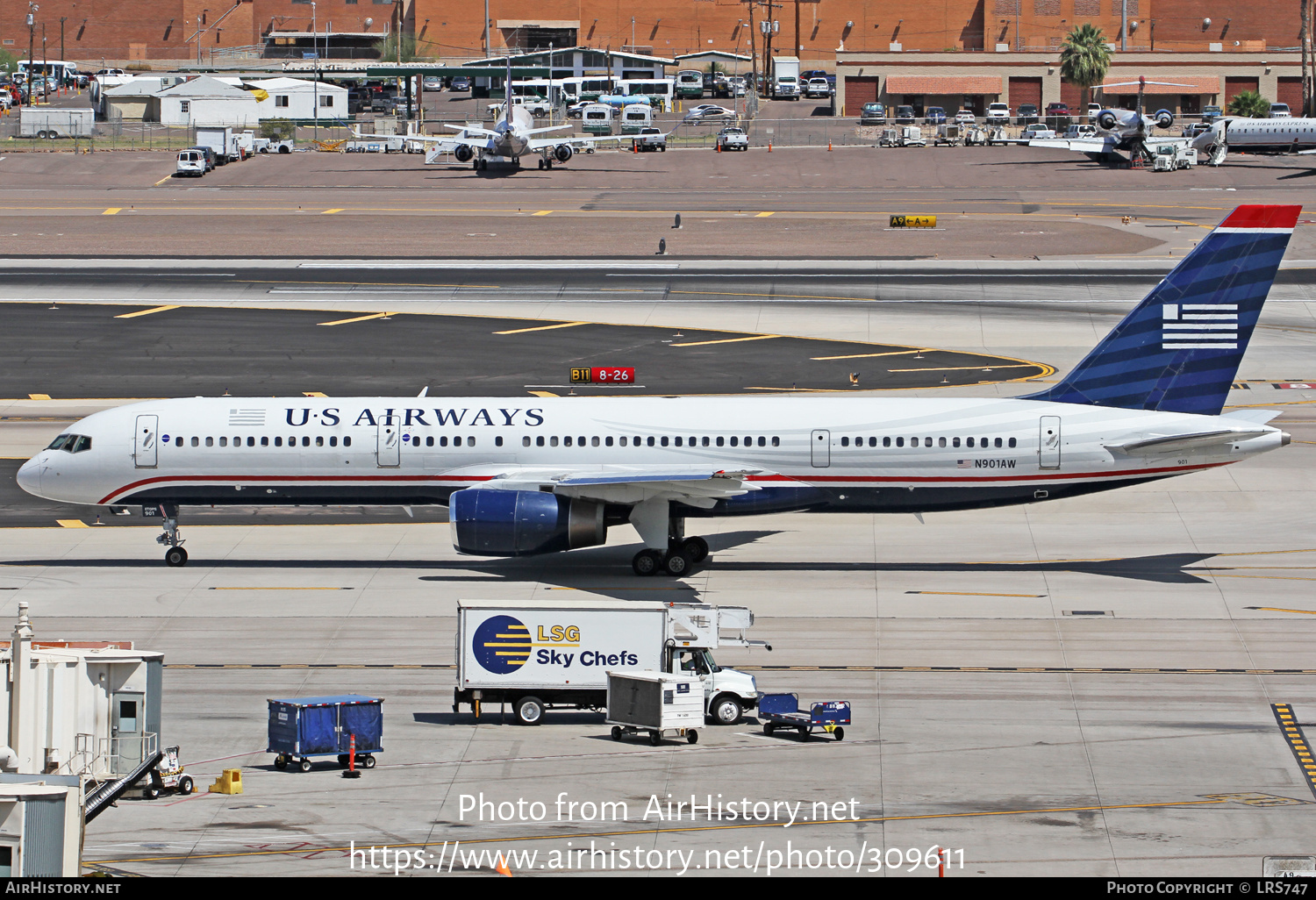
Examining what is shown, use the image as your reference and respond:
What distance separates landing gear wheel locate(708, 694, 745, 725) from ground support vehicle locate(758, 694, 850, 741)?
2.59 ft

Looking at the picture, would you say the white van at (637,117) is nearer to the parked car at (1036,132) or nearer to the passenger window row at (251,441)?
the parked car at (1036,132)

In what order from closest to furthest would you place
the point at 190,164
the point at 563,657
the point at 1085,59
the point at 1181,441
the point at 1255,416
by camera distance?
the point at 563,657, the point at 1181,441, the point at 1255,416, the point at 190,164, the point at 1085,59

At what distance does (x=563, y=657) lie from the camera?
1211 inches

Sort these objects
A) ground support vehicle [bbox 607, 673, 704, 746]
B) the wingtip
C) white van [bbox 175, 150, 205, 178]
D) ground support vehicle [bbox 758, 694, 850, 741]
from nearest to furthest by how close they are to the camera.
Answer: ground support vehicle [bbox 607, 673, 704, 746] → ground support vehicle [bbox 758, 694, 850, 741] → the wingtip → white van [bbox 175, 150, 205, 178]

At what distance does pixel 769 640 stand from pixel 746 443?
791 centimetres

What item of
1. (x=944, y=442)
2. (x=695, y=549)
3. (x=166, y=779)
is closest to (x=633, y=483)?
(x=695, y=549)

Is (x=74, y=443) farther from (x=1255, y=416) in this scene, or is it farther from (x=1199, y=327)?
(x=1255, y=416)

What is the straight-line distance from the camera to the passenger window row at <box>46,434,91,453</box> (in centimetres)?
4278

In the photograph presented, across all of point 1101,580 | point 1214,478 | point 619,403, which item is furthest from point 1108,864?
point 1214,478

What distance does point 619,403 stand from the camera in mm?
43188

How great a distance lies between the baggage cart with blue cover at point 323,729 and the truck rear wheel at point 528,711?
11.5 feet

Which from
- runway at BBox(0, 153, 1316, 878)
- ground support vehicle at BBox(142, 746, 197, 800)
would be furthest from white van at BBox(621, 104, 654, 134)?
ground support vehicle at BBox(142, 746, 197, 800)

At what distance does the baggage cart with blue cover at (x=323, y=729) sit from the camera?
27.2m

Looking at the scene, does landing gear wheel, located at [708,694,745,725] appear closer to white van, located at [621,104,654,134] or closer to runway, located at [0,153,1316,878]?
A: runway, located at [0,153,1316,878]
